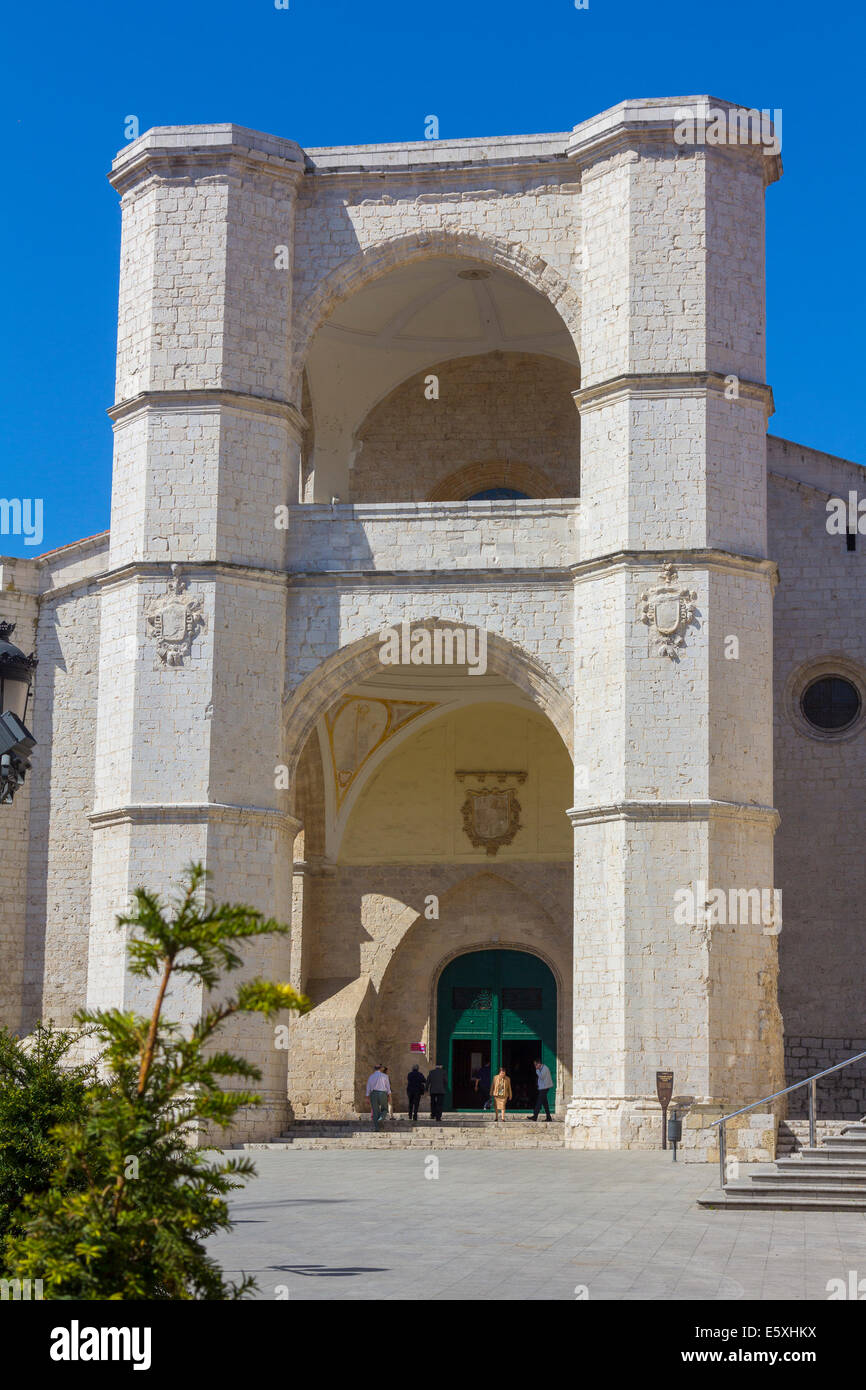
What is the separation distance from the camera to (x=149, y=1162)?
19.7 feet

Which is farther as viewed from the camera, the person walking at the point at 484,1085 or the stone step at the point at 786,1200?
the person walking at the point at 484,1085

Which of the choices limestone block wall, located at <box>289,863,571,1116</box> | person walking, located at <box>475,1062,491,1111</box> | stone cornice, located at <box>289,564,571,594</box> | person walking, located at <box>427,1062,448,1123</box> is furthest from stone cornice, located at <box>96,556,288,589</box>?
person walking, located at <box>475,1062,491,1111</box>

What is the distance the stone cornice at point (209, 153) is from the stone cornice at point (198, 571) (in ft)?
15.4

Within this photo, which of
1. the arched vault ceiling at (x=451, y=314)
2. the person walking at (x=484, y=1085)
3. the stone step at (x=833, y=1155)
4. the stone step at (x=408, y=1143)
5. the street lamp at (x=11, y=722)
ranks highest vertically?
the arched vault ceiling at (x=451, y=314)

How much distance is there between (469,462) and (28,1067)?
17.9m

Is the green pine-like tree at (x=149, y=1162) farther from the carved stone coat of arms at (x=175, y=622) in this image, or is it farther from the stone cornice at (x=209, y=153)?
the stone cornice at (x=209, y=153)

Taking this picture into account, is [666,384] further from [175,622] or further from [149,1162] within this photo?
[149,1162]

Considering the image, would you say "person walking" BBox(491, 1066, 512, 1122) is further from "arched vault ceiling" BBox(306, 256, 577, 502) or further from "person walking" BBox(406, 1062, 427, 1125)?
"arched vault ceiling" BBox(306, 256, 577, 502)

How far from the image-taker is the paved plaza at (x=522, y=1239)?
8.38 meters

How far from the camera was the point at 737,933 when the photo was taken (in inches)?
736

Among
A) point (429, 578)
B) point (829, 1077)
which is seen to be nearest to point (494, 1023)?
point (829, 1077)

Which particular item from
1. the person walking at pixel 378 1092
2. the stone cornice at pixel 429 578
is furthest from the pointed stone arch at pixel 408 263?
the person walking at pixel 378 1092

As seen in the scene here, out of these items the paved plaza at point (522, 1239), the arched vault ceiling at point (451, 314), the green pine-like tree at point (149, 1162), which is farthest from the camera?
the arched vault ceiling at point (451, 314)
